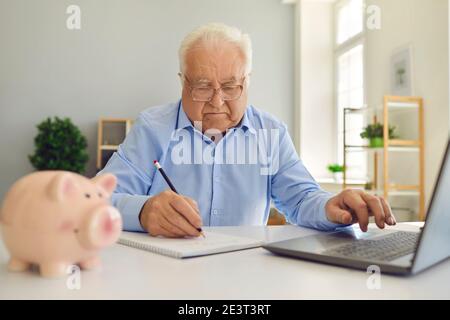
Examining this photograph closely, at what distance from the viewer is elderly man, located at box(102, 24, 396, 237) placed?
1321 millimetres

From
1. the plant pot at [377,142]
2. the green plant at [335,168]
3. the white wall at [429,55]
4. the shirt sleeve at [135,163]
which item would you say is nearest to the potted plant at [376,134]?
the plant pot at [377,142]

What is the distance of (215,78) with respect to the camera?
1.31 m

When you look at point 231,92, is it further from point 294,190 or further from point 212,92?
point 294,190

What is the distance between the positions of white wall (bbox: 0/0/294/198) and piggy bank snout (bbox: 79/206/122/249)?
4.70m

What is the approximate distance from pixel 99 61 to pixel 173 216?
4.63 meters

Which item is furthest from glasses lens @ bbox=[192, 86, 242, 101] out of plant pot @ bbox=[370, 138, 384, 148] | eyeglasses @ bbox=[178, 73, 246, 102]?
plant pot @ bbox=[370, 138, 384, 148]

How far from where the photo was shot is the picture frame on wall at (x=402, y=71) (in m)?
3.53

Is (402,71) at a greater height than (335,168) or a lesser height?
greater

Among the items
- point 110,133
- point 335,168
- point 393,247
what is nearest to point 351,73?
point 335,168

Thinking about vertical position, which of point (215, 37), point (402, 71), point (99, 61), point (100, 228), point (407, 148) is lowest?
point (100, 228)

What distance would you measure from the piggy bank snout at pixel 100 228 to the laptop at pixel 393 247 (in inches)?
12.0

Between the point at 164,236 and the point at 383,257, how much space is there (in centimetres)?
42

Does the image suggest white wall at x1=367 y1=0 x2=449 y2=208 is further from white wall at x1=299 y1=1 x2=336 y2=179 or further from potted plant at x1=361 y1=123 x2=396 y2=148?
white wall at x1=299 y1=1 x2=336 y2=179
